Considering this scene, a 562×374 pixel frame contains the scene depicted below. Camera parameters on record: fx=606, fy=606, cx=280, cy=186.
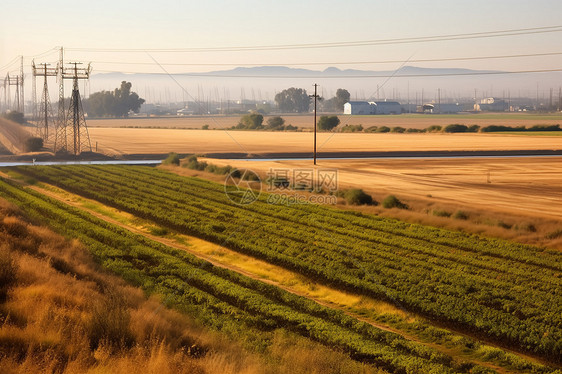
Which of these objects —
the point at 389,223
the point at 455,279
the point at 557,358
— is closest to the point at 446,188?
the point at 389,223

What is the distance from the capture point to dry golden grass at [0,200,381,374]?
1121 centimetres

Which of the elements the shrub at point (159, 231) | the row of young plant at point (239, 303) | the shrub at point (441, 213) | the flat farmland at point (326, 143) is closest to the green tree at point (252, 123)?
the flat farmland at point (326, 143)

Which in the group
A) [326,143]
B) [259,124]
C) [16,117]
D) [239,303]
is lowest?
[239,303]

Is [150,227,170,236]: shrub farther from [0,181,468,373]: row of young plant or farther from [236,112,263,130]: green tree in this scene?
[236,112,263,130]: green tree

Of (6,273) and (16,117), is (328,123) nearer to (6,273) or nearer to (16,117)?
(16,117)

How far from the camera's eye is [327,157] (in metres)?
82.8

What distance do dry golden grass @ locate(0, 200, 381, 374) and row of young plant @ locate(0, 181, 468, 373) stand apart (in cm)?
122

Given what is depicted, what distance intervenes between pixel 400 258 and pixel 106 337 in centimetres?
1721

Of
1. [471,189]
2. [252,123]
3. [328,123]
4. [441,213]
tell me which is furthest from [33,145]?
[252,123]

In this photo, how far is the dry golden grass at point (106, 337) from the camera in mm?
11211

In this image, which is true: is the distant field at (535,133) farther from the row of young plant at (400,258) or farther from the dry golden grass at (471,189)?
the row of young plant at (400,258)

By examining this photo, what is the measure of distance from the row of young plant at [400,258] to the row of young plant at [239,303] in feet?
10.3

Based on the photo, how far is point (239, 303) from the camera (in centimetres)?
2092

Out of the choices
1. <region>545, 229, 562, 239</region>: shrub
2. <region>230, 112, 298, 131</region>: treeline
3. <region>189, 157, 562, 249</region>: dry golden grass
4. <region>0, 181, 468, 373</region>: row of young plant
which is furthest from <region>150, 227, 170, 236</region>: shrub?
<region>230, 112, 298, 131</region>: treeline
